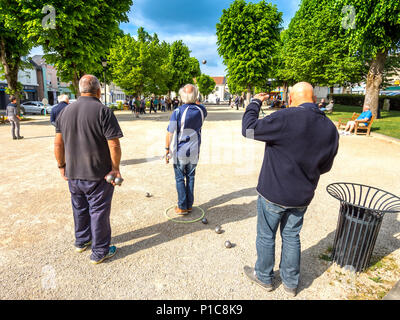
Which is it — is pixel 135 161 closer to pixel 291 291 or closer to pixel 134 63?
pixel 291 291

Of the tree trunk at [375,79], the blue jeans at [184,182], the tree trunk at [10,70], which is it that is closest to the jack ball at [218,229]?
the blue jeans at [184,182]

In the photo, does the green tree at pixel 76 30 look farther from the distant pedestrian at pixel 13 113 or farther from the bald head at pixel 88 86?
the bald head at pixel 88 86

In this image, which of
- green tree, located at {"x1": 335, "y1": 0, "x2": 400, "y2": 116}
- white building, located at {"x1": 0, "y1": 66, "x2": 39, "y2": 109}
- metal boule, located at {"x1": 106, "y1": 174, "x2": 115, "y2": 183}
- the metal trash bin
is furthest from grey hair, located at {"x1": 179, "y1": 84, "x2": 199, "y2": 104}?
white building, located at {"x1": 0, "y1": 66, "x2": 39, "y2": 109}

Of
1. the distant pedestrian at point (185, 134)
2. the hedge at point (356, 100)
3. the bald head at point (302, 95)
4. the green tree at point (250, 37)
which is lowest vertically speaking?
the distant pedestrian at point (185, 134)

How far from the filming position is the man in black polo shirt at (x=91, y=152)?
2.71 metres

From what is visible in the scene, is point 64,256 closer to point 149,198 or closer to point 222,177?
point 149,198

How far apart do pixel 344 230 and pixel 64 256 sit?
11.7 ft

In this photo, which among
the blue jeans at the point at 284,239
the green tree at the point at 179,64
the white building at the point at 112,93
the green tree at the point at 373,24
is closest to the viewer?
the blue jeans at the point at 284,239

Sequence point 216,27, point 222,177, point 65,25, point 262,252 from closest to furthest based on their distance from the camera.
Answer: point 262,252 → point 222,177 → point 65,25 → point 216,27

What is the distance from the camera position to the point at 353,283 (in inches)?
110

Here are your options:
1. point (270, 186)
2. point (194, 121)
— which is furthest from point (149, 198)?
point (270, 186)

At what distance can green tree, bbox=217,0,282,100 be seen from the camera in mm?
26891

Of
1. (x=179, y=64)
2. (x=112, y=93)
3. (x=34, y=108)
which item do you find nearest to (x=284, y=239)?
(x=34, y=108)

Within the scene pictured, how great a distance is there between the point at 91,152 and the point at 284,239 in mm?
2347
